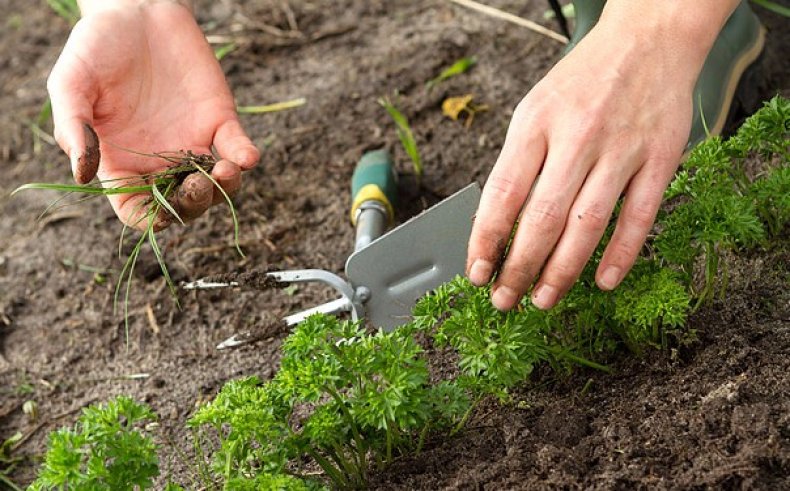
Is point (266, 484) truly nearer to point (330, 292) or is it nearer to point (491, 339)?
point (491, 339)

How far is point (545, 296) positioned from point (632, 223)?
20 centimetres

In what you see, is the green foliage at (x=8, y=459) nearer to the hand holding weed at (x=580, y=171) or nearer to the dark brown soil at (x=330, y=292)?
the dark brown soil at (x=330, y=292)

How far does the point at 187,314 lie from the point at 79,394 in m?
0.35

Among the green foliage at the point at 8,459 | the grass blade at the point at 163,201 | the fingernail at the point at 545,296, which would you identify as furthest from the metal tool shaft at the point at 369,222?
the green foliage at the point at 8,459

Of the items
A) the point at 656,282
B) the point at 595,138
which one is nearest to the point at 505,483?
the point at 656,282

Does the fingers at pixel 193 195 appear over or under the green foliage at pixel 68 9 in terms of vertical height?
over

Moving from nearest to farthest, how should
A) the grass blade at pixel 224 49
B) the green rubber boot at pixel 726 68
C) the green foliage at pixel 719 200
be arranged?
the green foliage at pixel 719 200 → the green rubber boot at pixel 726 68 → the grass blade at pixel 224 49

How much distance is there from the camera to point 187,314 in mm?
2770

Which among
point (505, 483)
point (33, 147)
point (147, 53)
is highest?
point (147, 53)

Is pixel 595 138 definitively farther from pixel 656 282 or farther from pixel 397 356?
pixel 397 356

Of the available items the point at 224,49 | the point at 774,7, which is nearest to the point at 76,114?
the point at 224,49

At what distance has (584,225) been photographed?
1.75 meters

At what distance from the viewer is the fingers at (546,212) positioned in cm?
174

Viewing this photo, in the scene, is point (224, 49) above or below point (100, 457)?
below
